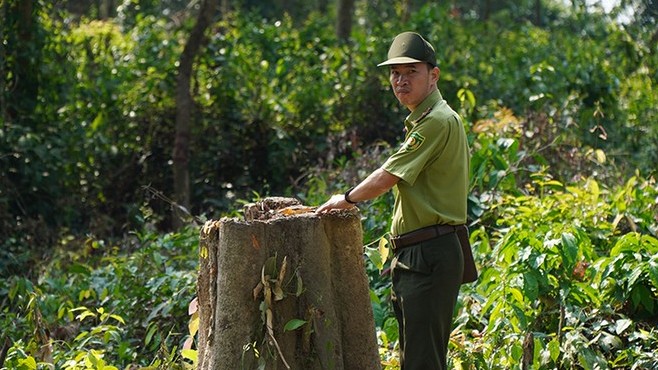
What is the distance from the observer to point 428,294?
4.80 m

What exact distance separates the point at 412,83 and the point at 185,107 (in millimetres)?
6673

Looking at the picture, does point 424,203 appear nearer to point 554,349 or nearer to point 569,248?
point 554,349

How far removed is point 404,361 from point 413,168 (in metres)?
0.89

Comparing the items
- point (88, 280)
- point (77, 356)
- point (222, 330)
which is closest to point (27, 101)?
point (88, 280)

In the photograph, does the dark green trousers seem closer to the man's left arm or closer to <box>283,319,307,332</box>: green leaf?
the man's left arm

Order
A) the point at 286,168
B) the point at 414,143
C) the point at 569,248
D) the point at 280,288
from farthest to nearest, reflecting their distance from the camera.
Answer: the point at 286,168, the point at 569,248, the point at 414,143, the point at 280,288

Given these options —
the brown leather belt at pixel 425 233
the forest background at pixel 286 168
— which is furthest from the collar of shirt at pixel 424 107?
the forest background at pixel 286 168

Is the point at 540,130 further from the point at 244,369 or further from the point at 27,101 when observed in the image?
the point at 244,369

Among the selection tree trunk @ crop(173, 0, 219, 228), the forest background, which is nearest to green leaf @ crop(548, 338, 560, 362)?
the forest background

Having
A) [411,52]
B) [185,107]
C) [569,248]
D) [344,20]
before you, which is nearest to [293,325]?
[411,52]

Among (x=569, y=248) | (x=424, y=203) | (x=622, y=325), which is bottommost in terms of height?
(x=622, y=325)

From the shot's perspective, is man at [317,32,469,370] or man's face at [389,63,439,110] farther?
man's face at [389,63,439,110]

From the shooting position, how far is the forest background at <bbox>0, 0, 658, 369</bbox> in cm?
621

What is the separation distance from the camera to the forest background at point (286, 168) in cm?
621
